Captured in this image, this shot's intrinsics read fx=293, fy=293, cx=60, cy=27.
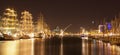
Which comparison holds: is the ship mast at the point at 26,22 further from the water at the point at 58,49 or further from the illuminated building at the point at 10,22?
the water at the point at 58,49

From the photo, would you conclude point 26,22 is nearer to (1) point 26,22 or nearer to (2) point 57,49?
(1) point 26,22

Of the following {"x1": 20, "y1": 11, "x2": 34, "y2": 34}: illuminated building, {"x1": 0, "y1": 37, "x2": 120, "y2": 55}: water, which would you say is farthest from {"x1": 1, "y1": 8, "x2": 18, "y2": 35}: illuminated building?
{"x1": 0, "y1": 37, "x2": 120, "y2": 55}: water

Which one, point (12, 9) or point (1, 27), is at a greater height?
point (12, 9)

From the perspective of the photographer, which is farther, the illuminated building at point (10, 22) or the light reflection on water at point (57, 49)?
the illuminated building at point (10, 22)

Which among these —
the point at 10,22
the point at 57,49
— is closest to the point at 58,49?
the point at 57,49

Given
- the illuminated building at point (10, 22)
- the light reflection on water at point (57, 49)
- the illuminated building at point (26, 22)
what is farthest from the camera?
the illuminated building at point (26, 22)

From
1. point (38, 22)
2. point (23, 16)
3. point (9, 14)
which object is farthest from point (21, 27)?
point (38, 22)

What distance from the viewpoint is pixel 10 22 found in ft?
461

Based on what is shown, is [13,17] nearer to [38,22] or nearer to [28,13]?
[28,13]

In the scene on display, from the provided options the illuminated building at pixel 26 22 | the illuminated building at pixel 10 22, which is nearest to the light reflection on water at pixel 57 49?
the illuminated building at pixel 10 22

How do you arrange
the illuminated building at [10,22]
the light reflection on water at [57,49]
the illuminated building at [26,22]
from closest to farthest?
the light reflection on water at [57,49] < the illuminated building at [10,22] < the illuminated building at [26,22]

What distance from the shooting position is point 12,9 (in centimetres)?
14688

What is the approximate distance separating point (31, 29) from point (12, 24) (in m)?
26.5

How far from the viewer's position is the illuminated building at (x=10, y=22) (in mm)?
134438
